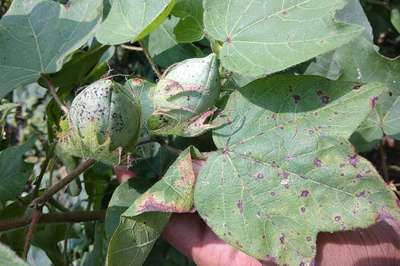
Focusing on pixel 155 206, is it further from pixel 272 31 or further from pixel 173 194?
pixel 272 31

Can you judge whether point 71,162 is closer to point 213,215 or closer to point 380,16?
point 213,215

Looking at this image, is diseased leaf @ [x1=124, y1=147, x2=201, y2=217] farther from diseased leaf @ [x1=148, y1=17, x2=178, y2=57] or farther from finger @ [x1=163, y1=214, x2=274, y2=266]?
diseased leaf @ [x1=148, y1=17, x2=178, y2=57]

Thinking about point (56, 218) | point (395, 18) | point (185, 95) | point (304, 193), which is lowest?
point (395, 18)

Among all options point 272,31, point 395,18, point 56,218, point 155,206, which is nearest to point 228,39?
point 272,31

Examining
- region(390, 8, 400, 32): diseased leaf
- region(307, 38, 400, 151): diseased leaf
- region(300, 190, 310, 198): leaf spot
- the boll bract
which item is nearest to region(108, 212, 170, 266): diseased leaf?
the boll bract

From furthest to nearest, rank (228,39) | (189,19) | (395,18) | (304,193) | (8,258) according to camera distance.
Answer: (395,18) < (189,19) < (228,39) < (304,193) < (8,258)

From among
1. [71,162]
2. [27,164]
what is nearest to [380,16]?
[71,162]
